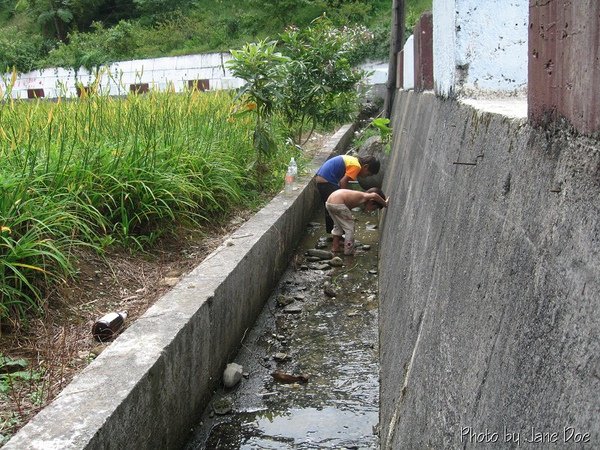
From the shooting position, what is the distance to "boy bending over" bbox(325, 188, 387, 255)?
6738 millimetres

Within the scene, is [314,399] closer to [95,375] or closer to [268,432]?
[268,432]

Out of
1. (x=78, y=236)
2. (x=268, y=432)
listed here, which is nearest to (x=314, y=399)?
(x=268, y=432)

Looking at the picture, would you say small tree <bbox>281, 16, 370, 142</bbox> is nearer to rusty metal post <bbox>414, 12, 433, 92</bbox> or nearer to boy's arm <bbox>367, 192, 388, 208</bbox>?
rusty metal post <bbox>414, 12, 433, 92</bbox>

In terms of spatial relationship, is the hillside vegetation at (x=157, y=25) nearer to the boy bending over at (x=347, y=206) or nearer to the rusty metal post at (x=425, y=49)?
the rusty metal post at (x=425, y=49)

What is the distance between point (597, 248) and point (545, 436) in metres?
0.36

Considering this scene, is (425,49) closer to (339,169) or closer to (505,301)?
(339,169)

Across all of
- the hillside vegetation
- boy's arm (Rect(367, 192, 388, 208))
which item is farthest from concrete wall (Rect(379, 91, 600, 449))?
the hillside vegetation

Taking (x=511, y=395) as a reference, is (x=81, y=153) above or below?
above

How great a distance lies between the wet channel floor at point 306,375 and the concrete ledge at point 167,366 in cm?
15

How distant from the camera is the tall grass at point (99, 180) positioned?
3.25 meters

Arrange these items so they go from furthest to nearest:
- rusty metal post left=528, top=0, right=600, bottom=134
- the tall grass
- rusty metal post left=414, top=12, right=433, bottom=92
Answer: rusty metal post left=414, top=12, right=433, bottom=92 < the tall grass < rusty metal post left=528, top=0, right=600, bottom=134

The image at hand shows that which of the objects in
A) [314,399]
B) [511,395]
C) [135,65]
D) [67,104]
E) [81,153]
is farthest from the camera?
[135,65]

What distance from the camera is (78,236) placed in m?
3.85

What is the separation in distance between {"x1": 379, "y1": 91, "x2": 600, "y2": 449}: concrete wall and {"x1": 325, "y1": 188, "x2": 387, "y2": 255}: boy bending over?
3799 mm
